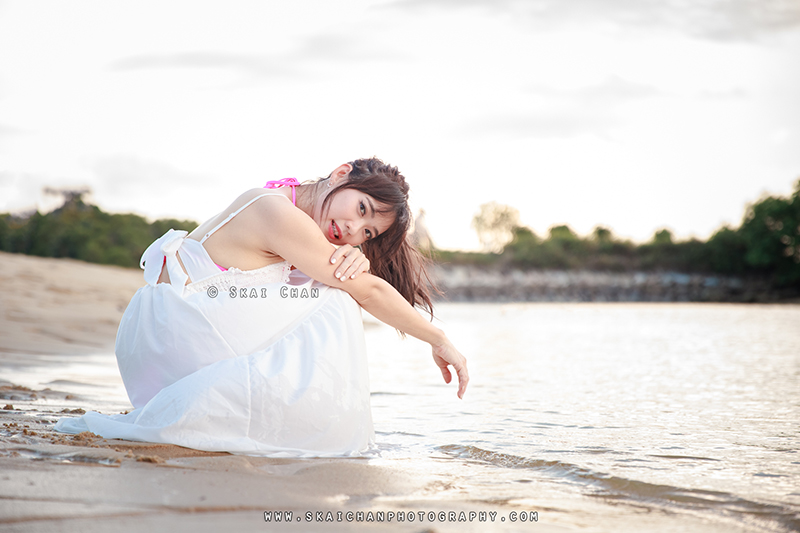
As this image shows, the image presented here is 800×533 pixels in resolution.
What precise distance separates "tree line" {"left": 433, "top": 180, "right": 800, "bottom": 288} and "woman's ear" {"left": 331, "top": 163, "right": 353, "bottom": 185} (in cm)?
2456

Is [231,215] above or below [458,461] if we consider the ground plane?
above

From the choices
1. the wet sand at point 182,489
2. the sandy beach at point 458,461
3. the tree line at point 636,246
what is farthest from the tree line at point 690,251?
the wet sand at point 182,489

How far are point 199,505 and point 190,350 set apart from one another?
813 millimetres

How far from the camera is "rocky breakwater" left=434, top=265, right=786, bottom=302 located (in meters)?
26.3

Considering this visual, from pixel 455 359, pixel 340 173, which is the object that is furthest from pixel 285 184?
pixel 455 359

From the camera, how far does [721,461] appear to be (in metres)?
2.20

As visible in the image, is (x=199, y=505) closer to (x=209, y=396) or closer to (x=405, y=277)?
(x=209, y=396)

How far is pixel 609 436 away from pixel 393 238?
125 centimetres

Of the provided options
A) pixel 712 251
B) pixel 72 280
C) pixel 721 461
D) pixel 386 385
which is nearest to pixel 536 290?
pixel 712 251

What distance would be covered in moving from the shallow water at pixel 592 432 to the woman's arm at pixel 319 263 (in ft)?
1.47

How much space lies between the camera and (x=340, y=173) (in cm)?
254

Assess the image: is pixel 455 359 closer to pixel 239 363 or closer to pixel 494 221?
pixel 239 363

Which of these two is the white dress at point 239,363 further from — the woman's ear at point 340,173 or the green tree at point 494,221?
the green tree at point 494,221

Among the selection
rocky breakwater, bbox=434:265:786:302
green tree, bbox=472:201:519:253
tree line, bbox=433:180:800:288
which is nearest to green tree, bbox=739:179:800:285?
tree line, bbox=433:180:800:288
